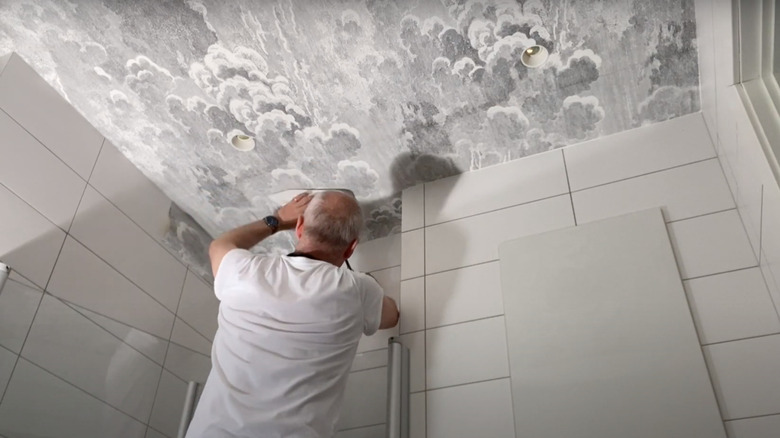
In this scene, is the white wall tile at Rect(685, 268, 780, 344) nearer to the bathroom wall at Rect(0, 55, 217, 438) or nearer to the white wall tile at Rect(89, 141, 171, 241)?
the bathroom wall at Rect(0, 55, 217, 438)

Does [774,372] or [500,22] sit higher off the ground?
[500,22]

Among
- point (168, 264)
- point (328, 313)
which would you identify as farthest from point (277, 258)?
point (168, 264)

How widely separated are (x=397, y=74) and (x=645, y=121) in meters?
0.83

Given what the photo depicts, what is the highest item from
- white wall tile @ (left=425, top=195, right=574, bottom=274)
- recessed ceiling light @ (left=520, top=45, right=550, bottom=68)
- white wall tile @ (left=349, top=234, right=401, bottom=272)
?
recessed ceiling light @ (left=520, top=45, right=550, bottom=68)

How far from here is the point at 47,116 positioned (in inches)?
77.2

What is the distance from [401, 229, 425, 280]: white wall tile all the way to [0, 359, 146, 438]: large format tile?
96 cm

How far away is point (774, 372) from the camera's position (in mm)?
1387

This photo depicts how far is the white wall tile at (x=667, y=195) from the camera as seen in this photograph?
1.72m

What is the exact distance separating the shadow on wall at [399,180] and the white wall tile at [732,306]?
92 centimetres

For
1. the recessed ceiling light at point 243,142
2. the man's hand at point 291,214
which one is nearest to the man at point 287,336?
the man's hand at point 291,214

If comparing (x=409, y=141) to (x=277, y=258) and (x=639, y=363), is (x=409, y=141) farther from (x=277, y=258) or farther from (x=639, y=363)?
(x=639, y=363)

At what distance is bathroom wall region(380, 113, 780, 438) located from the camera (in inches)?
57.6

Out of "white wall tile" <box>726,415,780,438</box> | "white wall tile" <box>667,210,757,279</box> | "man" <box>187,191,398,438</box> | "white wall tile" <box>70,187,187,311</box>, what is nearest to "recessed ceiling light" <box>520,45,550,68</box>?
"white wall tile" <box>667,210,757,279</box>

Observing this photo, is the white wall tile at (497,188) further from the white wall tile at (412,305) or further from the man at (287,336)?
the man at (287,336)
